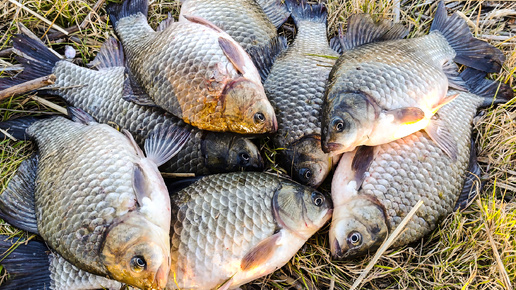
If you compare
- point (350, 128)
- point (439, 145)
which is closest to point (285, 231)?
point (350, 128)

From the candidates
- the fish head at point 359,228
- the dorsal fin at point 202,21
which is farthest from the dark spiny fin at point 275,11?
the fish head at point 359,228

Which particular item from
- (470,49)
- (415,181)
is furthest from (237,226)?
(470,49)

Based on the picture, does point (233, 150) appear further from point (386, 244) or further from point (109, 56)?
point (109, 56)

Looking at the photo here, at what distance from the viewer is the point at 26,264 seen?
8.86 feet

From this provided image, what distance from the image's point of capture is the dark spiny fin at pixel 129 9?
3.52 m

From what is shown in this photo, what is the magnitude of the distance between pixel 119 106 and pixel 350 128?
1642 millimetres

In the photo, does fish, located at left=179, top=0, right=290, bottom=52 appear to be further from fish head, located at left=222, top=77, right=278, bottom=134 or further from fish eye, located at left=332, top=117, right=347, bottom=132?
fish eye, located at left=332, top=117, right=347, bottom=132

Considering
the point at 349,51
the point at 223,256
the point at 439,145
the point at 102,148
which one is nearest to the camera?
the point at 223,256

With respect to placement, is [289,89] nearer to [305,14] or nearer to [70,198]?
[305,14]

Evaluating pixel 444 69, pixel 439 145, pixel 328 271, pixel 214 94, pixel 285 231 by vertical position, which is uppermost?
pixel 214 94

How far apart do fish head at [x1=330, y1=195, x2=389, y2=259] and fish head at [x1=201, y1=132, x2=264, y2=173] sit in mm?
686

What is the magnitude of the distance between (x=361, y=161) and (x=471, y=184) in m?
0.87

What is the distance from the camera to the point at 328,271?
290 cm

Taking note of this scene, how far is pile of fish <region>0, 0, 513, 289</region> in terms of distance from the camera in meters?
2.43
